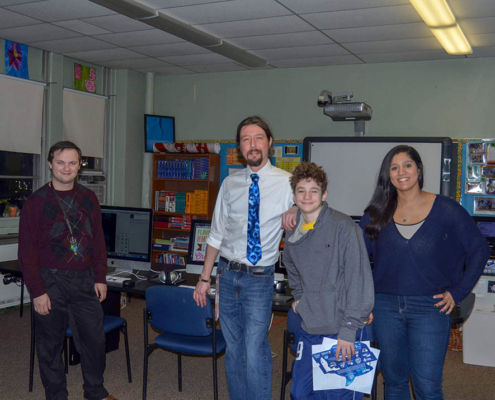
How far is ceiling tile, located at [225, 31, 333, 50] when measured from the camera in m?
4.84

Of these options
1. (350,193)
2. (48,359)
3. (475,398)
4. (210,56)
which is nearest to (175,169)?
(210,56)

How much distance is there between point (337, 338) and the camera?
2.23 m

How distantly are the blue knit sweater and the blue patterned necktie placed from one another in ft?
2.12

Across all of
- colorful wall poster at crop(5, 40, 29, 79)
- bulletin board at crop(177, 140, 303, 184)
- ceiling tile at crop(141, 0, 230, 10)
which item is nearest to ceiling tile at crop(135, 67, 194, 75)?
bulletin board at crop(177, 140, 303, 184)

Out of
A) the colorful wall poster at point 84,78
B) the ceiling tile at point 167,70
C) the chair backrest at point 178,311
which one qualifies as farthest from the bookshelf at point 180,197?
the chair backrest at point 178,311

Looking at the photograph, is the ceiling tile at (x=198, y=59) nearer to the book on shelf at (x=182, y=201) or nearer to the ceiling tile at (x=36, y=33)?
the ceiling tile at (x=36, y=33)

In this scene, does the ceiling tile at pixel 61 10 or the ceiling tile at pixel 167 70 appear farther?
the ceiling tile at pixel 167 70

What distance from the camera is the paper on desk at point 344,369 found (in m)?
2.24

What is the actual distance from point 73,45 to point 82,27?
752 mm

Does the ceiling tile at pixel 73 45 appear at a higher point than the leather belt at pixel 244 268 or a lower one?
higher

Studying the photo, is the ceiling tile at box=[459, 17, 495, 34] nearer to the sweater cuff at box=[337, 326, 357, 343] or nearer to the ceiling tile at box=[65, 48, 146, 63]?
the sweater cuff at box=[337, 326, 357, 343]

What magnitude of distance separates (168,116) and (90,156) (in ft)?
3.88

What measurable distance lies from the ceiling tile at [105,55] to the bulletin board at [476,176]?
12.1 feet

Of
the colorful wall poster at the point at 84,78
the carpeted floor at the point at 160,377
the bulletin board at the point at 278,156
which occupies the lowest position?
the carpeted floor at the point at 160,377
